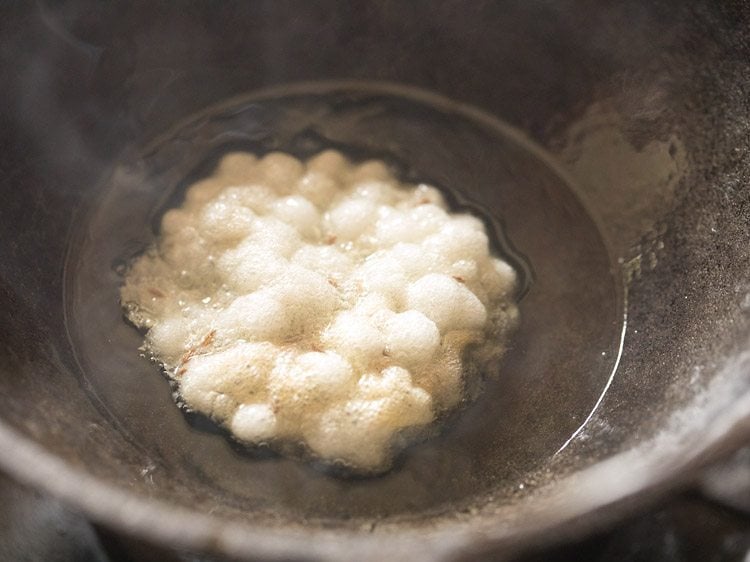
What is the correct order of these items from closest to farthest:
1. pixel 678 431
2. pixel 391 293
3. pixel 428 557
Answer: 1. pixel 428 557
2. pixel 678 431
3. pixel 391 293

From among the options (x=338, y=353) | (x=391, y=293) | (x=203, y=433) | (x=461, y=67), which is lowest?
(x=203, y=433)

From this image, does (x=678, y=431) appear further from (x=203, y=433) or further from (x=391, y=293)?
(x=203, y=433)

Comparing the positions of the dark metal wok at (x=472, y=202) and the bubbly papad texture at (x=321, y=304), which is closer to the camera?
the dark metal wok at (x=472, y=202)

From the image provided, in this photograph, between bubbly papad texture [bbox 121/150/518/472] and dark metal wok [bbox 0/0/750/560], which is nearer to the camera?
dark metal wok [bbox 0/0/750/560]

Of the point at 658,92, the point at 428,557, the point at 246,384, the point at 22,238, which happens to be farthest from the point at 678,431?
the point at 22,238
